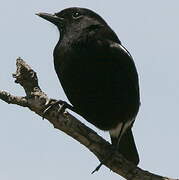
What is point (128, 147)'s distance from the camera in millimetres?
7109

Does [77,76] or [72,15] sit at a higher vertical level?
[72,15]

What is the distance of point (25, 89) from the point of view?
5531 millimetres

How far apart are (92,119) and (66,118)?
1.16 m

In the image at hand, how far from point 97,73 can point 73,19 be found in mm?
867

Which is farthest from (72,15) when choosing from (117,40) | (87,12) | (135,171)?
(135,171)

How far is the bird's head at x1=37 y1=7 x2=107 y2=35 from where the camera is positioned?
680cm

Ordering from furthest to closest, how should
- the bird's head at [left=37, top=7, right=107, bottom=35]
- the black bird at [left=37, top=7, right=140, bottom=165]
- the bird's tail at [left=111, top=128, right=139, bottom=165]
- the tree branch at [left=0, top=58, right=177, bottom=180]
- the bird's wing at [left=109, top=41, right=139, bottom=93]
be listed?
the bird's tail at [left=111, top=128, right=139, bottom=165]
the bird's head at [left=37, top=7, right=107, bottom=35]
the bird's wing at [left=109, top=41, right=139, bottom=93]
the black bird at [left=37, top=7, right=140, bottom=165]
the tree branch at [left=0, top=58, right=177, bottom=180]

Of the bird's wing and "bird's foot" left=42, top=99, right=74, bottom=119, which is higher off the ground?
the bird's wing

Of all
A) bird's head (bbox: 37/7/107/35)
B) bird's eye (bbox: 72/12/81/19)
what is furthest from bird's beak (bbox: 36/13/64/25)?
bird's eye (bbox: 72/12/81/19)

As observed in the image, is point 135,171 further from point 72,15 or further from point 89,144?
point 72,15

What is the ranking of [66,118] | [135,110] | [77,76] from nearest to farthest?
[66,118] → [77,76] → [135,110]

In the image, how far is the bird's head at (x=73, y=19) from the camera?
6.80 meters

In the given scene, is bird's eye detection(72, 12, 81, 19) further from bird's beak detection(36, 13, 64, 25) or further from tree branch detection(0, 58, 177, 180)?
tree branch detection(0, 58, 177, 180)

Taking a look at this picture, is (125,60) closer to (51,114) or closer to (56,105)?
(56,105)
